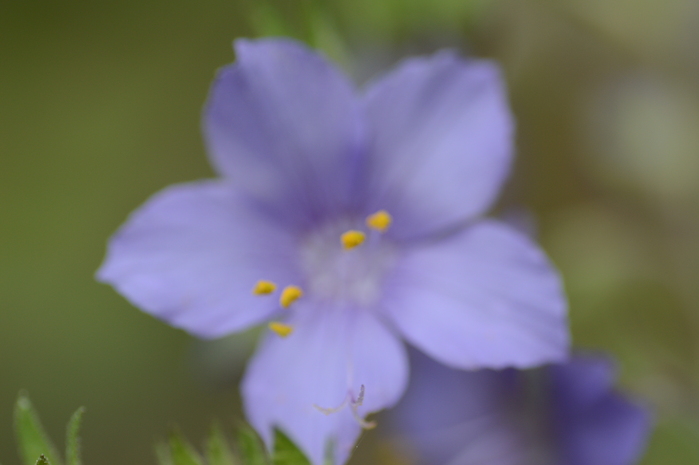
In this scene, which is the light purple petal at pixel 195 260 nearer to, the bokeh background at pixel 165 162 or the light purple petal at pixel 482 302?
the light purple petal at pixel 482 302

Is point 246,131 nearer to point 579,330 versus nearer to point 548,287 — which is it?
point 548,287

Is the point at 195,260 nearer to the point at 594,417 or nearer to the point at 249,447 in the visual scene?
the point at 249,447

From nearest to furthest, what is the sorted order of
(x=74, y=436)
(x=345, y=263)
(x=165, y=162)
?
1. (x=74, y=436)
2. (x=345, y=263)
3. (x=165, y=162)

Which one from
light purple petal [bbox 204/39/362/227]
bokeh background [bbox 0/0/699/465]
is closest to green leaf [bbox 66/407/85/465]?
light purple petal [bbox 204/39/362/227]

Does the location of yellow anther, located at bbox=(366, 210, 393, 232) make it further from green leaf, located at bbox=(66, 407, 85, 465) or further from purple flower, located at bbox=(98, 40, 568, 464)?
green leaf, located at bbox=(66, 407, 85, 465)

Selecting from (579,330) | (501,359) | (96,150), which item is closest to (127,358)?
(96,150)

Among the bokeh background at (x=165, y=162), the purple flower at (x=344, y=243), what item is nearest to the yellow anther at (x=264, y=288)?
the purple flower at (x=344, y=243)

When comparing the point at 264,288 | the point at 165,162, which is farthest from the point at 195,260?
the point at 165,162
